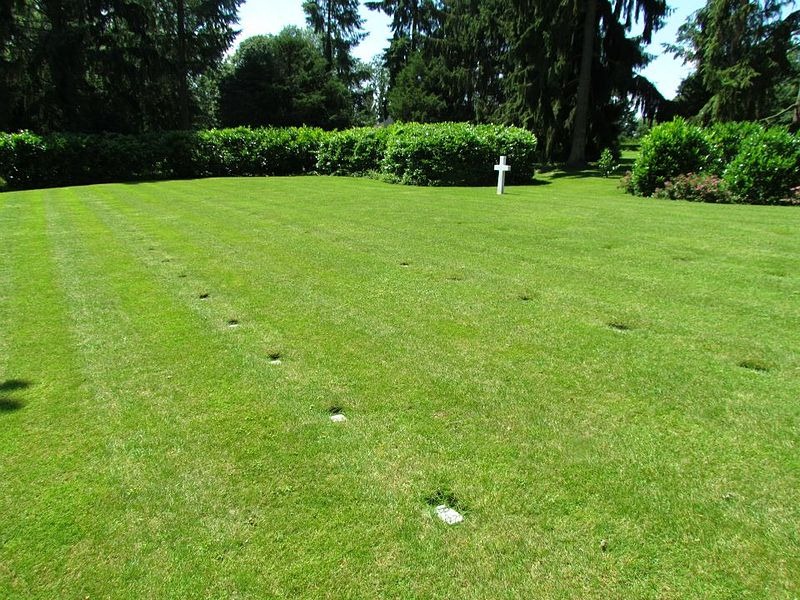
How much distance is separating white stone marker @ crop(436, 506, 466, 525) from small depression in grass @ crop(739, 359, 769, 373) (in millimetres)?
2398

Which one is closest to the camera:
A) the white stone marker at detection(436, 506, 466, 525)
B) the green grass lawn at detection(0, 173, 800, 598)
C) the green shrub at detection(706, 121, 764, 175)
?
the green grass lawn at detection(0, 173, 800, 598)

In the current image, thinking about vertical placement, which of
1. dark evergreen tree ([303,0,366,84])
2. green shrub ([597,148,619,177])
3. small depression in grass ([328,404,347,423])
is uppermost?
dark evergreen tree ([303,0,366,84])

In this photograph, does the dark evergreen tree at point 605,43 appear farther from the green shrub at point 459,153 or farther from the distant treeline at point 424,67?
A: the green shrub at point 459,153

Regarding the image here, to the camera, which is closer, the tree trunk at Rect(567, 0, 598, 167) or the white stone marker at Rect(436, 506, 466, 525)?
the white stone marker at Rect(436, 506, 466, 525)

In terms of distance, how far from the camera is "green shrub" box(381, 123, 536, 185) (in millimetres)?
17375

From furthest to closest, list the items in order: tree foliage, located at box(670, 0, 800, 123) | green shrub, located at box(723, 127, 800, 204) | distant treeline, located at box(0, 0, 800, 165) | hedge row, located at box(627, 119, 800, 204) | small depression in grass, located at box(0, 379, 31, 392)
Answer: distant treeline, located at box(0, 0, 800, 165) → tree foliage, located at box(670, 0, 800, 123) → hedge row, located at box(627, 119, 800, 204) → green shrub, located at box(723, 127, 800, 204) → small depression in grass, located at box(0, 379, 31, 392)

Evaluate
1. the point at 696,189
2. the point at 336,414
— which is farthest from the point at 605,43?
the point at 336,414

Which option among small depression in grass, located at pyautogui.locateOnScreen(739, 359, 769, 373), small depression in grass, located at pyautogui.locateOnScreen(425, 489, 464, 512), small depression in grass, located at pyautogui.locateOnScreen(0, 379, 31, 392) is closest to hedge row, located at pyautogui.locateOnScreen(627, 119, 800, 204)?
small depression in grass, located at pyautogui.locateOnScreen(739, 359, 769, 373)

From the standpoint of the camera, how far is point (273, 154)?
77.0ft

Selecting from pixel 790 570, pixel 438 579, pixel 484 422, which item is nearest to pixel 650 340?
pixel 484 422

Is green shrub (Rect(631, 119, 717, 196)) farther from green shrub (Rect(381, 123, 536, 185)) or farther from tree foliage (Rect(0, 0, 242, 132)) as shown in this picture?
tree foliage (Rect(0, 0, 242, 132))

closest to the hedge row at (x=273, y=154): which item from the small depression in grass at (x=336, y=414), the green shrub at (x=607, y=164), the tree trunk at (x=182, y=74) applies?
the green shrub at (x=607, y=164)

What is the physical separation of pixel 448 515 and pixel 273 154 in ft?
76.4

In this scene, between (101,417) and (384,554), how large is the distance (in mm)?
1940
